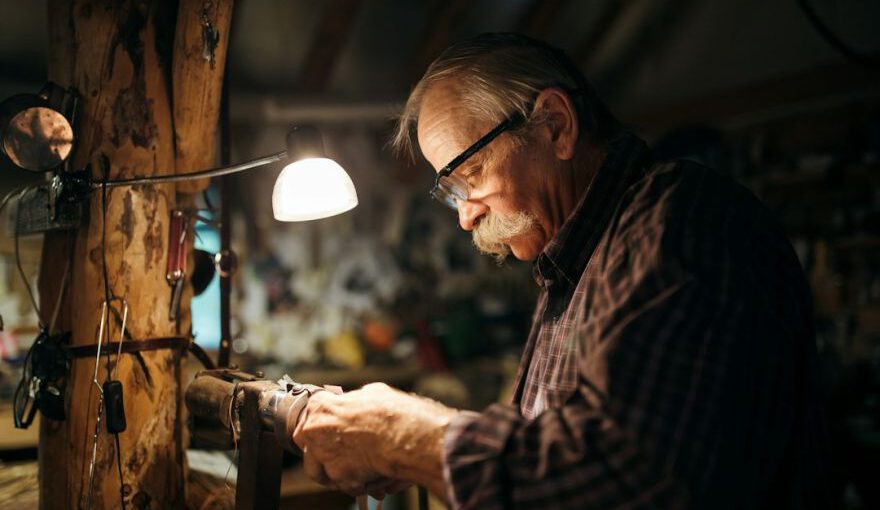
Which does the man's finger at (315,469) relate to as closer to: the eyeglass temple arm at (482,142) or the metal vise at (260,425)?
the metal vise at (260,425)

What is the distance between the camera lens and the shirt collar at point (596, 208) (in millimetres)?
1387

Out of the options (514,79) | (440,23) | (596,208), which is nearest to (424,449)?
(596,208)

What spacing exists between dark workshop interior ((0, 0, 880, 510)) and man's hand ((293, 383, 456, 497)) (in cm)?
20

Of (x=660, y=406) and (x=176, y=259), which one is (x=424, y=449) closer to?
(x=660, y=406)

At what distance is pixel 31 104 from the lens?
5.19 ft

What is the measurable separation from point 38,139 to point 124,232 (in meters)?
0.31

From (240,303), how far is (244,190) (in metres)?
1.22

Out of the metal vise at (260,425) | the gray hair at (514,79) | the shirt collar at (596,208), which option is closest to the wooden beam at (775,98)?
the gray hair at (514,79)

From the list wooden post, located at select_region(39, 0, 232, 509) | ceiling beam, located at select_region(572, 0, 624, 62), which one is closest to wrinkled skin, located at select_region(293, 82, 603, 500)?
wooden post, located at select_region(39, 0, 232, 509)

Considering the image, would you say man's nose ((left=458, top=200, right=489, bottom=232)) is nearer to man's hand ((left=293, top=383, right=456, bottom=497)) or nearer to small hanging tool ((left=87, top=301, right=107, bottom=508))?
man's hand ((left=293, top=383, right=456, bottom=497))

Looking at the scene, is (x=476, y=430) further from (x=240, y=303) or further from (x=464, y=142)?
(x=240, y=303)

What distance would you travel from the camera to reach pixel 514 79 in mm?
1492

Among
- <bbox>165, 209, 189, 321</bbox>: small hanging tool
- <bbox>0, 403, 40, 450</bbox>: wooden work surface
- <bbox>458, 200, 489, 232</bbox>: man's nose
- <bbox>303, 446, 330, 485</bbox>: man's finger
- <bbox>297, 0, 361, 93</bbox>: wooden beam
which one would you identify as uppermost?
<bbox>297, 0, 361, 93</bbox>: wooden beam

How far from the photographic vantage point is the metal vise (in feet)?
4.44
